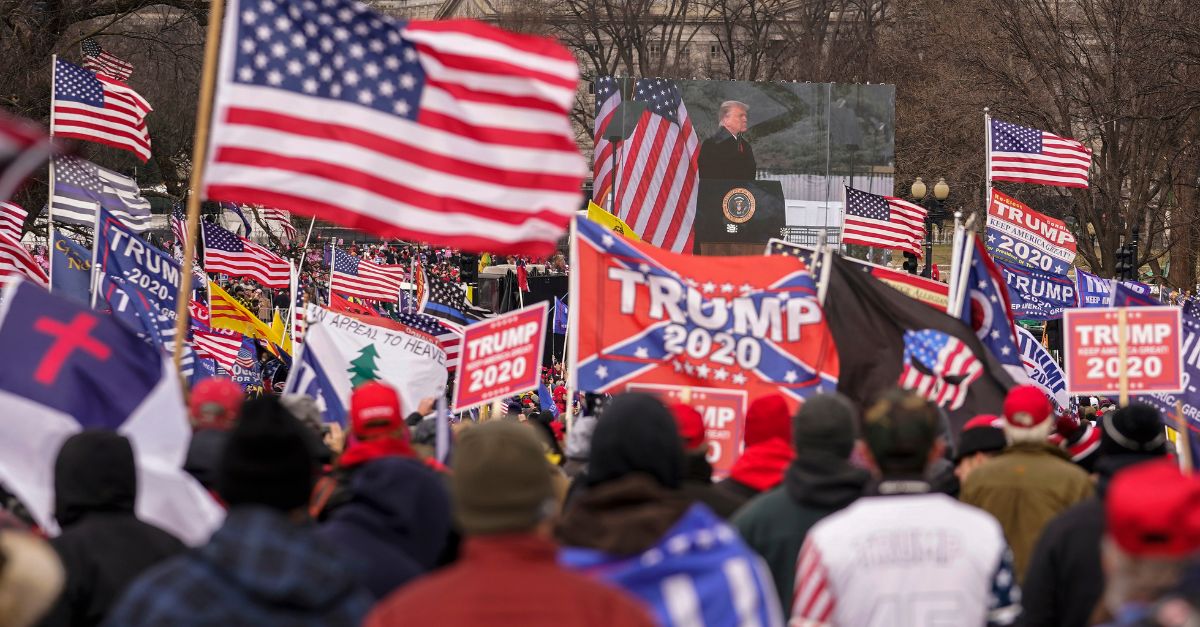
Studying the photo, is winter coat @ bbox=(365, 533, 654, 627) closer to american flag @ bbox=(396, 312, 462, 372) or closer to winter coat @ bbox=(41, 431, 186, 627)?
winter coat @ bbox=(41, 431, 186, 627)

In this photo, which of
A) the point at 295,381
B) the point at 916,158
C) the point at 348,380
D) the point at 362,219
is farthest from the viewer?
the point at 916,158

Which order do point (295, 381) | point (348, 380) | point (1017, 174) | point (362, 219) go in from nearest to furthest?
point (362, 219)
point (295, 381)
point (348, 380)
point (1017, 174)

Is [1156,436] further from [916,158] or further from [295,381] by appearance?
[916,158]

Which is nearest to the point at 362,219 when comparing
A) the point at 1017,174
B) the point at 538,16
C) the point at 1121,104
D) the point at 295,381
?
the point at 295,381

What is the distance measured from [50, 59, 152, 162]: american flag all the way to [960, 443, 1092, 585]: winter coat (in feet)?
49.7

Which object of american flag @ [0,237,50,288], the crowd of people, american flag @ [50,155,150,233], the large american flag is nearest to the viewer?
the crowd of people

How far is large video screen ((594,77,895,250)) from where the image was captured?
1822 inches

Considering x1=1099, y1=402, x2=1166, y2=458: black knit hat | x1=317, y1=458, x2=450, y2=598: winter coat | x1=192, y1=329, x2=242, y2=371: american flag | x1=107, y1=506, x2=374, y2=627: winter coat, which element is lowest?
x1=192, y1=329, x2=242, y2=371: american flag

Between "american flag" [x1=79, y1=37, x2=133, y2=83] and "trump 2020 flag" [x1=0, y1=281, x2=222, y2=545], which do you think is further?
"american flag" [x1=79, y1=37, x2=133, y2=83]

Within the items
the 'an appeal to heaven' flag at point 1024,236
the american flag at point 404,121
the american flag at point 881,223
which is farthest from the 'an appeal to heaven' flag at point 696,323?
the american flag at point 881,223

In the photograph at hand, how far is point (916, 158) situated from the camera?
165ft

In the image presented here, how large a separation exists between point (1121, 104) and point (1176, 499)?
30.3 m

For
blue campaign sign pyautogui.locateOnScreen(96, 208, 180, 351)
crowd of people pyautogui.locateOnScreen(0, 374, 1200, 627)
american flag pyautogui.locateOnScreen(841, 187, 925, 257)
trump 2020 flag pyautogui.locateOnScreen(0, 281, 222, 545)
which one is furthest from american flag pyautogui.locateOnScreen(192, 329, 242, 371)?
trump 2020 flag pyautogui.locateOnScreen(0, 281, 222, 545)

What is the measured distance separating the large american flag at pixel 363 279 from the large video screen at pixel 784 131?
18.2 meters
